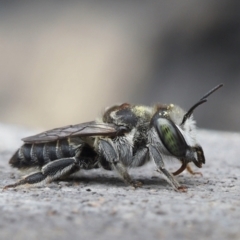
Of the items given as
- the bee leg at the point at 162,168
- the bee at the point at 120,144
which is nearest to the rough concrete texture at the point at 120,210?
the bee leg at the point at 162,168

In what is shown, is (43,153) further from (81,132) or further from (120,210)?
(120,210)

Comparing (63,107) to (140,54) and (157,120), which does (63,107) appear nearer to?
(140,54)

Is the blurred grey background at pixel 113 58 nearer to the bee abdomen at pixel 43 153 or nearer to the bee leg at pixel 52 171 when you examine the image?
the bee abdomen at pixel 43 153

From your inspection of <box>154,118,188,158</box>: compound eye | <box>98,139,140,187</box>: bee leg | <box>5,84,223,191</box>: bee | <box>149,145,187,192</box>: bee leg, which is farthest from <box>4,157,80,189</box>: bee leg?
<box>154,118,188,158</box>: compound eye

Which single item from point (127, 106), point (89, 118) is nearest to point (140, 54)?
point (89, 118)

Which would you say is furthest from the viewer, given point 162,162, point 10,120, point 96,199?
point 10,120
